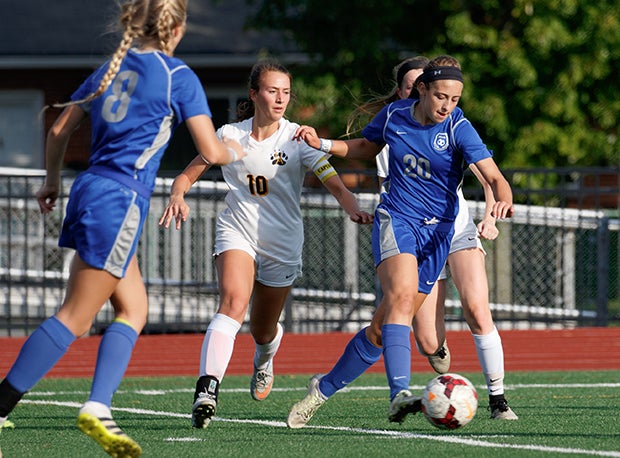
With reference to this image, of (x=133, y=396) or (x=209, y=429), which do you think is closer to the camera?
(x=209, y=429)

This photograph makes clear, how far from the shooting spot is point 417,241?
22.4 ft

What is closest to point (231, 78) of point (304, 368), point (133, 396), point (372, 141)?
point (304, 368)

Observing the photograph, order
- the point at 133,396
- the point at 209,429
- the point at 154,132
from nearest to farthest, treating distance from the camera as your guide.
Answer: the point at 154,132, the point at 209,429, the point at 133,396

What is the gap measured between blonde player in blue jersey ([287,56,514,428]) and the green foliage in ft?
34.5

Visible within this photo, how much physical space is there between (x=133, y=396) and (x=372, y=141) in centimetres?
310

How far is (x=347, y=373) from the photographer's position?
690 cm

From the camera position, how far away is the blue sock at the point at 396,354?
637 centimetres

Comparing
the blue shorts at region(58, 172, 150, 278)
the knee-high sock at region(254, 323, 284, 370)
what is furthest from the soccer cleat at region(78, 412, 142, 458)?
the knee-high sock at region(254, 323, 284, 370)

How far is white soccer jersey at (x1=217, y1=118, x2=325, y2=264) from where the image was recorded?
7.33 m

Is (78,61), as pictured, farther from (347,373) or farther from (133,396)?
(347,373)

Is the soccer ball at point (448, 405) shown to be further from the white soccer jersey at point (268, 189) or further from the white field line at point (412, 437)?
the white soccer jersey at point (268, 189)

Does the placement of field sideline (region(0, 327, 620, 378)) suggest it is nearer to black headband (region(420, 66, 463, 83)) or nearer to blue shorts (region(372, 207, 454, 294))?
blue shorts (region(372, 207, 454, 294))

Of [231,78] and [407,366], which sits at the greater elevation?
[231,78]

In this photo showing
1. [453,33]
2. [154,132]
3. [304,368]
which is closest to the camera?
[154,132]
